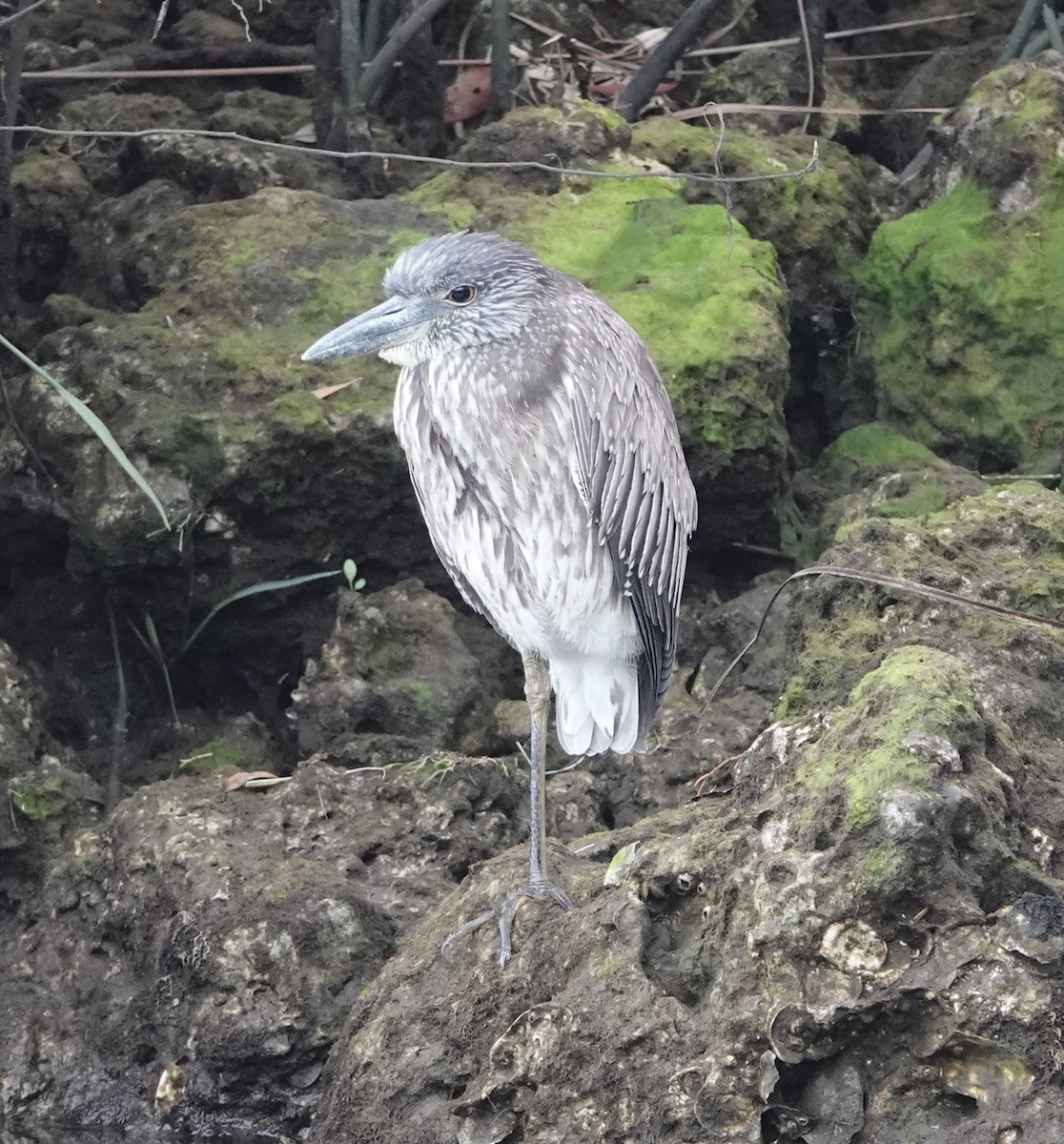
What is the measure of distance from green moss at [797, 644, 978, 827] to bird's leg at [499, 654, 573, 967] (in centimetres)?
71

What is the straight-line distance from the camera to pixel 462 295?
3854 mm

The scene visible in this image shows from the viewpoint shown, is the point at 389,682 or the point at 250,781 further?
the point at 389,682

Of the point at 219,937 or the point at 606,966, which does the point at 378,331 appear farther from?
the point at 606,966

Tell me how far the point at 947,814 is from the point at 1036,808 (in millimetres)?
362

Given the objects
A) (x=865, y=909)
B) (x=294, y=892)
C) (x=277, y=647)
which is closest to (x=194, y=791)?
(x=294, y=892)

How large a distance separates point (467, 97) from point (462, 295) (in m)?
3.06

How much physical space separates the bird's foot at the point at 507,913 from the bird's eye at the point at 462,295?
1379 mm

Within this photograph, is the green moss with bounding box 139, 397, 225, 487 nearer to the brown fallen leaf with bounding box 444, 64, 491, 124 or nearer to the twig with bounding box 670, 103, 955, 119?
the brown fallen leaf with bounding box 444, 64, 491, 124

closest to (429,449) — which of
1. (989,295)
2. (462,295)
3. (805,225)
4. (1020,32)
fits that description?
(462,295)

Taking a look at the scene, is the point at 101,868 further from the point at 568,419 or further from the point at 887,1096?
the point at 887,1096

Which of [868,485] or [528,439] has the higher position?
[528,439]

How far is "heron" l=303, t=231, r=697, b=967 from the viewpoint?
380 centimetres

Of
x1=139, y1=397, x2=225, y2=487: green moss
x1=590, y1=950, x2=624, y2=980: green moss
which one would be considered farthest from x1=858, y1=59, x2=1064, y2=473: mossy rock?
x1=590, y1=950, x2=624, y2=980: green moss

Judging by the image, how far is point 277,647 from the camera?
5.31 m
